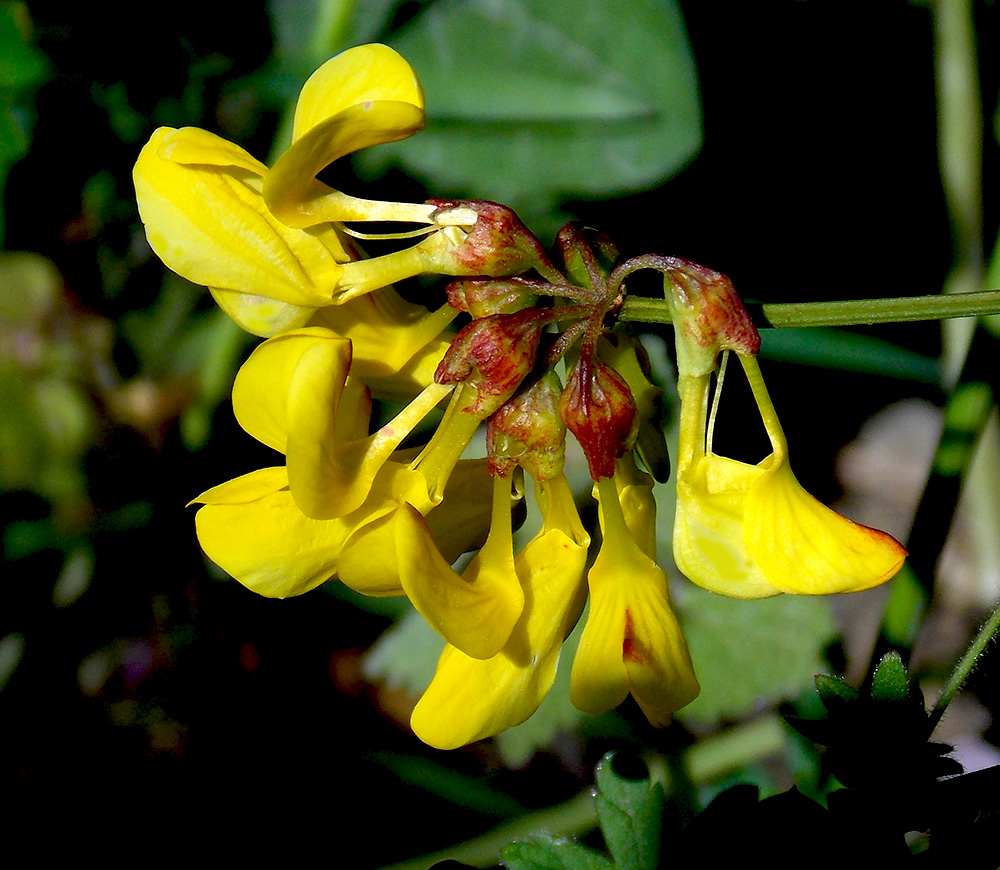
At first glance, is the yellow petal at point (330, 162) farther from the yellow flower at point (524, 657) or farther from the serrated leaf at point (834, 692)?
the serrated leaf at point (834, 692)

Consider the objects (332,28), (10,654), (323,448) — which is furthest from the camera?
(10,654)

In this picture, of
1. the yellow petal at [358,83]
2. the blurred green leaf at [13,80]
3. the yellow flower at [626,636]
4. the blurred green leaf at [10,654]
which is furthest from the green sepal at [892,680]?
the blurred green leaf at [10,654]

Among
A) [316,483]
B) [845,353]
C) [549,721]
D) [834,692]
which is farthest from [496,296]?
[549,721]

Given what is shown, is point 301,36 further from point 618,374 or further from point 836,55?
point 618,374

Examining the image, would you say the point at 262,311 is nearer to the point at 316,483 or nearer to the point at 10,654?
the point at 316,483

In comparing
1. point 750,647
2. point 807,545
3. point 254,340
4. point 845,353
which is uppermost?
point 807,545

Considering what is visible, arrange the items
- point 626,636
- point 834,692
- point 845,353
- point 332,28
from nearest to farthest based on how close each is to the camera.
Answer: point 626,636 → point 834,692 → point 845,353 → point 332,28

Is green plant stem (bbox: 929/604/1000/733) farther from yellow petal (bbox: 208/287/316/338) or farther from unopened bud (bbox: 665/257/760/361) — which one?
yellow petal (bbox: 208/287/316/338)

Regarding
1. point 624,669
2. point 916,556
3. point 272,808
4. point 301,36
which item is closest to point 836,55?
point 301,36
